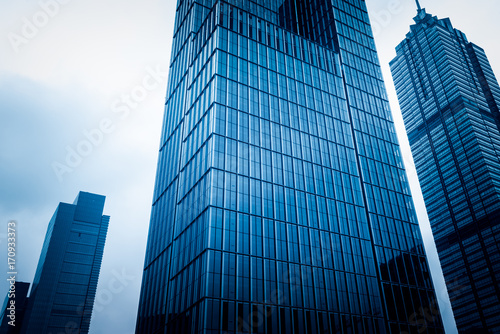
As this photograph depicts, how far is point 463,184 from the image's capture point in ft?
556

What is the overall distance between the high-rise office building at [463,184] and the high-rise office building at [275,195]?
8139cm

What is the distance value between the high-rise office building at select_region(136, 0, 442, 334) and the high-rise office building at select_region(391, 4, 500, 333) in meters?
81.4

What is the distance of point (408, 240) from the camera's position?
84875 mm

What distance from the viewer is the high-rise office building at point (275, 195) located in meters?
62.4

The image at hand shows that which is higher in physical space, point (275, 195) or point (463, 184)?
point (463, 184)

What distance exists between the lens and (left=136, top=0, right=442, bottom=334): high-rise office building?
6241cm

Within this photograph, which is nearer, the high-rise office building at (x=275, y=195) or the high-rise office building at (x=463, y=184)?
the high-rise office building at (x=275, y=195)

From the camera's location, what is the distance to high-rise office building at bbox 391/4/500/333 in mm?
152125

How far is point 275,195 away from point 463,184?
12649 cm

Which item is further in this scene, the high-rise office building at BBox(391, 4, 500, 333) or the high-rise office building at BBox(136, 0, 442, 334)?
the high-rise office building at BBox(391, 4, 500, 333)

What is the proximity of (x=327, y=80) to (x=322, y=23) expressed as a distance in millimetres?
25322

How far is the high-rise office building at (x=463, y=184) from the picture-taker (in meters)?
152

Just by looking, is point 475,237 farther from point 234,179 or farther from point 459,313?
point 234,179

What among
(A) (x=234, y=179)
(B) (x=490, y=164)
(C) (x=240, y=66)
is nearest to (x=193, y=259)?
(A) (x=234, y=179)
